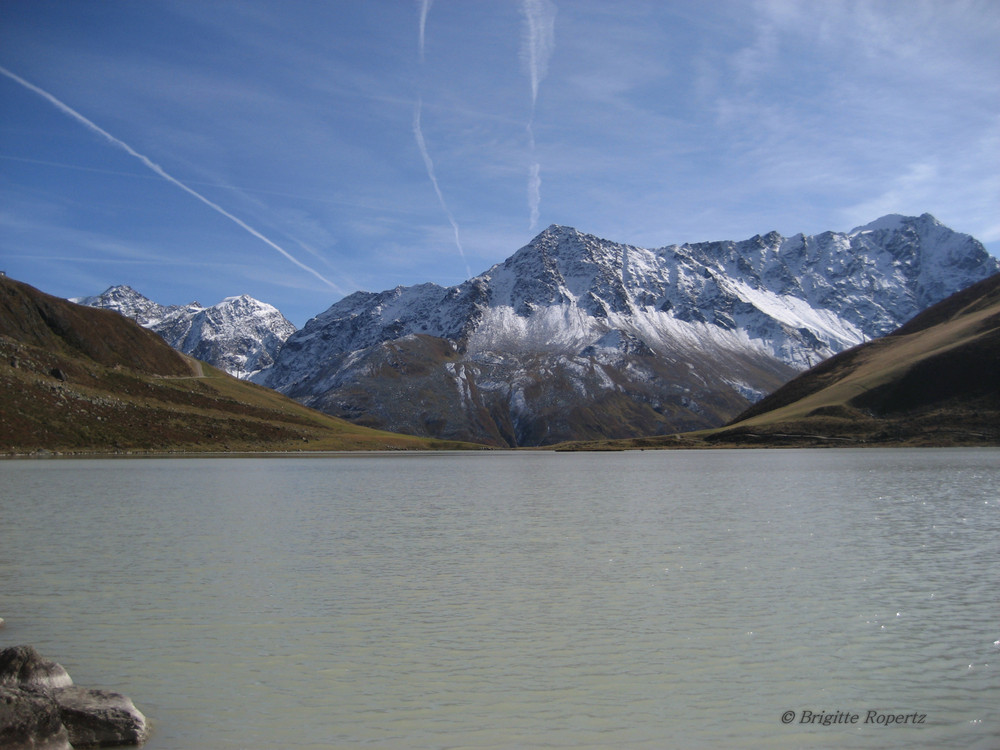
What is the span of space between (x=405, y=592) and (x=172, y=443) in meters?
152

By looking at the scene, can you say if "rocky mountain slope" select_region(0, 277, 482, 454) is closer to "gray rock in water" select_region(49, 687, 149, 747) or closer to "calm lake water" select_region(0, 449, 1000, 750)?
"calm lake water" select_region(0, 449, 1000, 750)

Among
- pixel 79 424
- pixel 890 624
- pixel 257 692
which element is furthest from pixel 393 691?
pixel 79 424

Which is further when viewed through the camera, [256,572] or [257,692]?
[256,572]

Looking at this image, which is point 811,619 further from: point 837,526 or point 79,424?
point 79,424

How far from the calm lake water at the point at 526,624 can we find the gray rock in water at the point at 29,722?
1830 millimetres

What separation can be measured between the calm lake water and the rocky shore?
2.44 feet

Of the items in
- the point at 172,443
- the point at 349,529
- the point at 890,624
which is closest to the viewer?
the point at 890,624

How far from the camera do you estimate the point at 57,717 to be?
14.6m

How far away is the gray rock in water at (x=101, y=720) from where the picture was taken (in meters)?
14.4

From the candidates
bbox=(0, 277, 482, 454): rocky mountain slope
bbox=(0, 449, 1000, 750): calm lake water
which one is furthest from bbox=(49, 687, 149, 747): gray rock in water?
bbox=(0, 277, 482, 454): rocky mountain slope

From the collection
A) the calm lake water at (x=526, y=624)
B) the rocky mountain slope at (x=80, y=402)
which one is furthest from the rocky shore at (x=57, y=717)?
the rocky mountain slope at (x=80, y=402)

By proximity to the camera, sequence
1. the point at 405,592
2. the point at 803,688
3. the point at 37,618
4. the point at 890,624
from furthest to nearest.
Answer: the point at 405,592 → the point at 37,618 → the point at 890,624 → the point at 803,688

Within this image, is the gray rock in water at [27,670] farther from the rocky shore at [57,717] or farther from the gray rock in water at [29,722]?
the gray rock in water at [29,722]

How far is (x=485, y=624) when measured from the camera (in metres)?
22.7
